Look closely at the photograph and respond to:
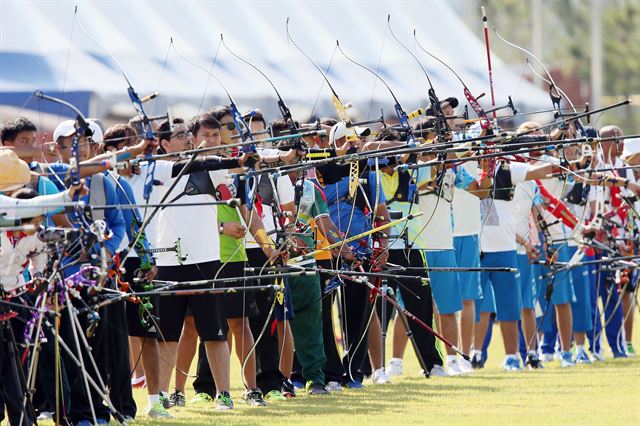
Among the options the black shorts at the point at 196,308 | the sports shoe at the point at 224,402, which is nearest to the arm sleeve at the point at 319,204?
the black shorts at the point at 196,308

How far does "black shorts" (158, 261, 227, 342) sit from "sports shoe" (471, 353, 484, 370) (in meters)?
3.51

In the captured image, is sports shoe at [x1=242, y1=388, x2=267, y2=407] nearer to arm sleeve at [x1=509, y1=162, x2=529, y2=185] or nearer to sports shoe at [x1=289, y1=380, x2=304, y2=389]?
sports shoe at [x1=289, y1=380, x2=304, y2=389]

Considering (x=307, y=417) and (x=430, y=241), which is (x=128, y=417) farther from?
(x=430, y=241)

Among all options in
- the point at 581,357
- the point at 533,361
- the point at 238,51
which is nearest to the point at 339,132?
the point at 533,361

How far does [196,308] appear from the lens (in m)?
9.99

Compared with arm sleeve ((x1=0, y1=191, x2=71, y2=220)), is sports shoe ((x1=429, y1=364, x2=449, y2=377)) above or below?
below

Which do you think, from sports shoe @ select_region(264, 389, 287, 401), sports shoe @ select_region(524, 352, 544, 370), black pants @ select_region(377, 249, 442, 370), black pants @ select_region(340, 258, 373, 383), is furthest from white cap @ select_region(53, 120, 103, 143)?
sports shoe @ select_region(524, 352, 544, 370)

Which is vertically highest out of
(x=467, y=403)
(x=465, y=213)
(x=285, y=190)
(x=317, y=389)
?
(x=285, y=190)

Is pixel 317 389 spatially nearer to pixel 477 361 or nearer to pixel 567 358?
pixel 477 361

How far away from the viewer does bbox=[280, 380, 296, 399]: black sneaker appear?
36.1ft

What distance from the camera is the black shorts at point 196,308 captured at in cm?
994

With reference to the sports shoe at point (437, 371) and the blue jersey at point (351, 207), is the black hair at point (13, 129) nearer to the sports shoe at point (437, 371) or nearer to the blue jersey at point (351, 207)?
the blue jersey at point (351, 207)

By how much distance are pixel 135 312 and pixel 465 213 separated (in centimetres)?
372

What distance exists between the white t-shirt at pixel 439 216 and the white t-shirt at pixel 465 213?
46 cm
